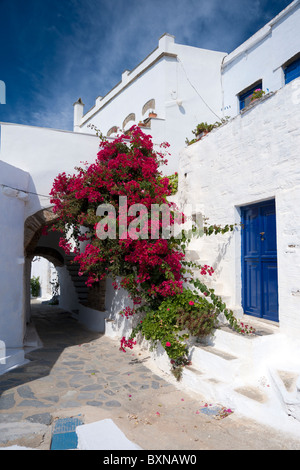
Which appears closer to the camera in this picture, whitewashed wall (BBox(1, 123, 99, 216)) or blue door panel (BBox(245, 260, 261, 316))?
blue door panel (BBox(245, 260, 261, 316))

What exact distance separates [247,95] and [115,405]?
8.49 meters

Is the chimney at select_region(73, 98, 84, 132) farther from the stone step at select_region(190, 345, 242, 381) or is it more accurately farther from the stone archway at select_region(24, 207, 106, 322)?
the stone step at select_region(190, 345, 242, 381)

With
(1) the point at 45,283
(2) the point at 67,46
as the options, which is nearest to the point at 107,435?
(2) the point at 67,46

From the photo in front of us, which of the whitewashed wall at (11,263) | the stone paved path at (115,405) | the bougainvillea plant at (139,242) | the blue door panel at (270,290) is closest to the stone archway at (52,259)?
the bougainvillea plant at (139,242)

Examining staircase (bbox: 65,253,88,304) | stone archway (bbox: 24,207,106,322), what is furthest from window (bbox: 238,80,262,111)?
staircase (bbox: 65,253,88,304)

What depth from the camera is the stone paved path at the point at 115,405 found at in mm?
3170

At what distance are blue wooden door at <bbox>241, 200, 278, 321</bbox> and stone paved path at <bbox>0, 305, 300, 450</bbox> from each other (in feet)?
5.99

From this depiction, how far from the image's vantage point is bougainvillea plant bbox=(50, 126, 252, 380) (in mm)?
5055

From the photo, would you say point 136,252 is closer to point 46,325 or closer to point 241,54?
point 46,325

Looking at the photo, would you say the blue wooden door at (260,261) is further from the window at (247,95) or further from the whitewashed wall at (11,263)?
the window at (247,95)

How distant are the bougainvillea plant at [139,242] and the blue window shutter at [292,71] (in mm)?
3790

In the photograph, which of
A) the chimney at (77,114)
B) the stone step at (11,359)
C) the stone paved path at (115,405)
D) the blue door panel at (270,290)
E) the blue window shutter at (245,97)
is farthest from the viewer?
the chimney at (77,114)

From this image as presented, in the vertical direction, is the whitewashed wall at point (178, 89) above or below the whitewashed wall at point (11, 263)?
above

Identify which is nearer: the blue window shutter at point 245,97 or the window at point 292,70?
the window at point 292,70
